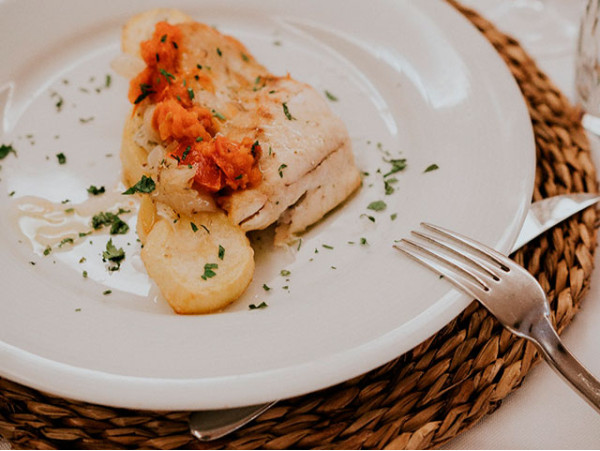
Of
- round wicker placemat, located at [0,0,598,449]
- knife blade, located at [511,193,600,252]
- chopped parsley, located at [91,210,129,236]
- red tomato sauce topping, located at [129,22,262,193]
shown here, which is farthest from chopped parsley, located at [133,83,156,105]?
knife blade, located at [511,193,600,252]

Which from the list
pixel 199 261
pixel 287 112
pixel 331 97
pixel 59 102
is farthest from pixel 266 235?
pixel 59 102

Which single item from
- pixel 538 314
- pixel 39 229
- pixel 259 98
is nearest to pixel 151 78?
pixel 259 98

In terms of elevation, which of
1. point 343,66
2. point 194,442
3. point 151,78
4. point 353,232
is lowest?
point 194,442

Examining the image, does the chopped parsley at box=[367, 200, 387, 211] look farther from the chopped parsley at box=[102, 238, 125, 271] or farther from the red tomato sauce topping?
the chopped parsley at box=[102, 238, 125, 271]

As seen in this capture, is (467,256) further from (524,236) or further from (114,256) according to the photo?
(114,256)

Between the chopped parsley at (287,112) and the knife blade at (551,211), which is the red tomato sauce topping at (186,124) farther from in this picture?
the knife blade at (551,211)

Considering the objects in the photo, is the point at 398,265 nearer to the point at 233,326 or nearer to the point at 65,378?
the point at 233,326

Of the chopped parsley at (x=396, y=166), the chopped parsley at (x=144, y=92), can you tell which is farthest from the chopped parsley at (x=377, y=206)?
the chopped parsley at (x=144, y=92)
